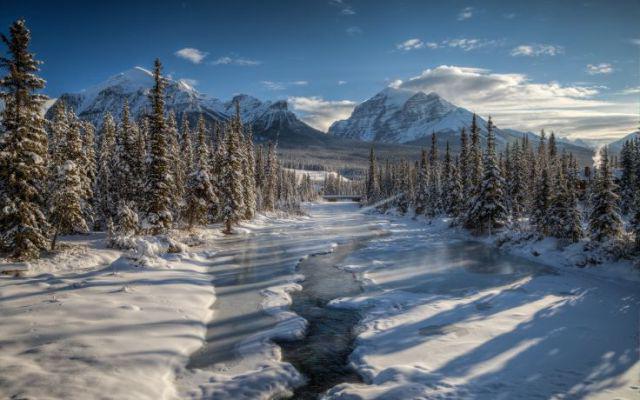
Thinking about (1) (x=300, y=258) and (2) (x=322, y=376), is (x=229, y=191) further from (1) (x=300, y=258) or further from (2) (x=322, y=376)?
(2) (x=322, y=376)

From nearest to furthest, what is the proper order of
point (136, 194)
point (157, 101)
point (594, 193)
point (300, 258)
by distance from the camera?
1. point (594, 193)
2. point (300, 258)
3. point (157, 101)
4. point (136, 194)

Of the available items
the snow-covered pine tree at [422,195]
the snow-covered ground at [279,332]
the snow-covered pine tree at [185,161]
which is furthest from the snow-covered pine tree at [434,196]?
the snow-covered pine tree at [185,161]

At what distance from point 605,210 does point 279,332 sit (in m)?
26.8

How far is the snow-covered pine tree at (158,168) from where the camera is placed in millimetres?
34188

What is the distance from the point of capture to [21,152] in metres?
23.5

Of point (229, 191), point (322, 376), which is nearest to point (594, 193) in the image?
point (322, 376)

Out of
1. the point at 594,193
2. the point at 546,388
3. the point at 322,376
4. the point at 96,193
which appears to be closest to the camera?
the point at 546,388

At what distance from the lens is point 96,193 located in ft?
152

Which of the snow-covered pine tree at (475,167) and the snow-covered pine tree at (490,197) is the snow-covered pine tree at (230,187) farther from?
the snow-covered pine tree at (475,167)

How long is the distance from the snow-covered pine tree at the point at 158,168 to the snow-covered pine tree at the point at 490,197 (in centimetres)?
3479

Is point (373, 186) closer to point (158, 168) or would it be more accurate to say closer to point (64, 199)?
point (158, 168)

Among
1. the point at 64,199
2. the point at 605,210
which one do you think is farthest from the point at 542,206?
the point at 64,199

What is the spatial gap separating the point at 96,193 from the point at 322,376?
148 feet

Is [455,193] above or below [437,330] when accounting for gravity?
above
